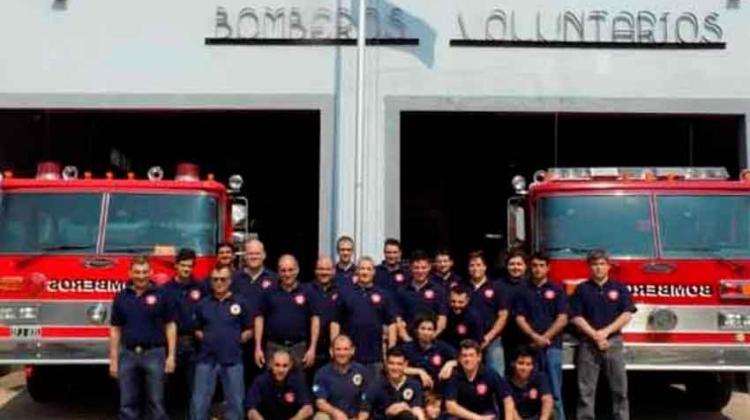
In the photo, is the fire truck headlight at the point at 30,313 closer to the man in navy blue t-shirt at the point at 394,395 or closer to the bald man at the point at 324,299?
the bald man at the point at 324,299

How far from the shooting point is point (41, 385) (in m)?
9.44

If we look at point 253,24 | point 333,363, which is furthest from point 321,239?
point 333,363

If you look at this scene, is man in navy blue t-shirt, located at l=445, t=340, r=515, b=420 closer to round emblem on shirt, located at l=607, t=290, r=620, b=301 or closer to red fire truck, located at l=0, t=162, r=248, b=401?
round emblem on shirt, located at l=607, t=290, r=620, b=301

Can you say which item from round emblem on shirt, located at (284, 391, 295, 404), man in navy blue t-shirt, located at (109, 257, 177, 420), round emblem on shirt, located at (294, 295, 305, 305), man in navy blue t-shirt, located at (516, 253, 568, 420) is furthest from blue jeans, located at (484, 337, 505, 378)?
man in navy blue t-shirt, located at (109, 257, 177, 420)

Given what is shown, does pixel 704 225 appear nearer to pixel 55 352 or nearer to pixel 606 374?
pixel 606 374

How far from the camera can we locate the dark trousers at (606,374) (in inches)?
295

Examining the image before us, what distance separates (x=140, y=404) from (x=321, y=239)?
14.0 ft

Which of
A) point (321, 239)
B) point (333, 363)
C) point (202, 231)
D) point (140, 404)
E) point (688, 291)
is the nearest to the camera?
point (333, 363)

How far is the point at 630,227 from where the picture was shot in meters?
8.20

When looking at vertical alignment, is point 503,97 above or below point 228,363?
above

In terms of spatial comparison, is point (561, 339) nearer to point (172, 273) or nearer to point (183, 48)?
point (172, 273)

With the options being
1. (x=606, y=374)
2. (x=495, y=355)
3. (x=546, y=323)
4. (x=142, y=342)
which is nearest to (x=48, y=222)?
(x=142, y=342)

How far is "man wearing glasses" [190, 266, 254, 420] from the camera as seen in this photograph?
716 cm

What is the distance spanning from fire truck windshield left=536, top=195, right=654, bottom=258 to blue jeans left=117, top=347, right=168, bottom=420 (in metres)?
3.33
